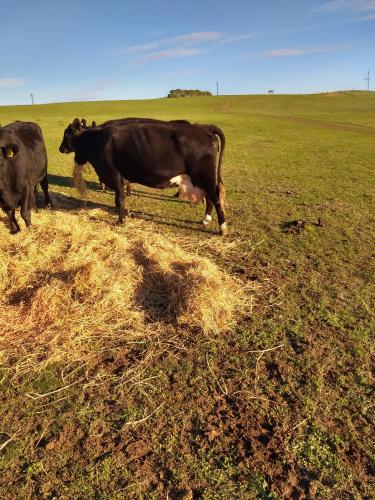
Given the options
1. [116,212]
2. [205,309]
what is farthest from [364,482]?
[116,212]

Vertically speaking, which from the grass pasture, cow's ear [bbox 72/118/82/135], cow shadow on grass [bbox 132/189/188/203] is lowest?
the grass pasture

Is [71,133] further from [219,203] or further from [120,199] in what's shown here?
[219,203]

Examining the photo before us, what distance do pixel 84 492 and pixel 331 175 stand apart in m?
10.9

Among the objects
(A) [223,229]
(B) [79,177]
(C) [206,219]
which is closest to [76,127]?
(B) [79,177]

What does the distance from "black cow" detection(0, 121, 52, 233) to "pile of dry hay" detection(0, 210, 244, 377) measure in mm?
692

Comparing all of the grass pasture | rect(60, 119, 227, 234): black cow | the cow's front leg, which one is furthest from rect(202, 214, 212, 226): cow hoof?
the cow's front leg

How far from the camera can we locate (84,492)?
2.54 m

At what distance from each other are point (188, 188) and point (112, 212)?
1838mm

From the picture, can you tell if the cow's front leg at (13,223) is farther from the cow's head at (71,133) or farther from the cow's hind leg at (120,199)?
the cow's head at (71,133)

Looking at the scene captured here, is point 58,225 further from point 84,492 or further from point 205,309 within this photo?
point 84,492

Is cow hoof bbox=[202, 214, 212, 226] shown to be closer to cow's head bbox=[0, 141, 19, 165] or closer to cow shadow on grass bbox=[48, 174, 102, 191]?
cow's head bbox=[0, 141, 19, 165]

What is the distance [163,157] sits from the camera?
6.73m

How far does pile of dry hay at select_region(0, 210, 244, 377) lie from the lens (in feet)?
12.9

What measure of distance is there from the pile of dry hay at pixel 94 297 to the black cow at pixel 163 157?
1.76 metres
